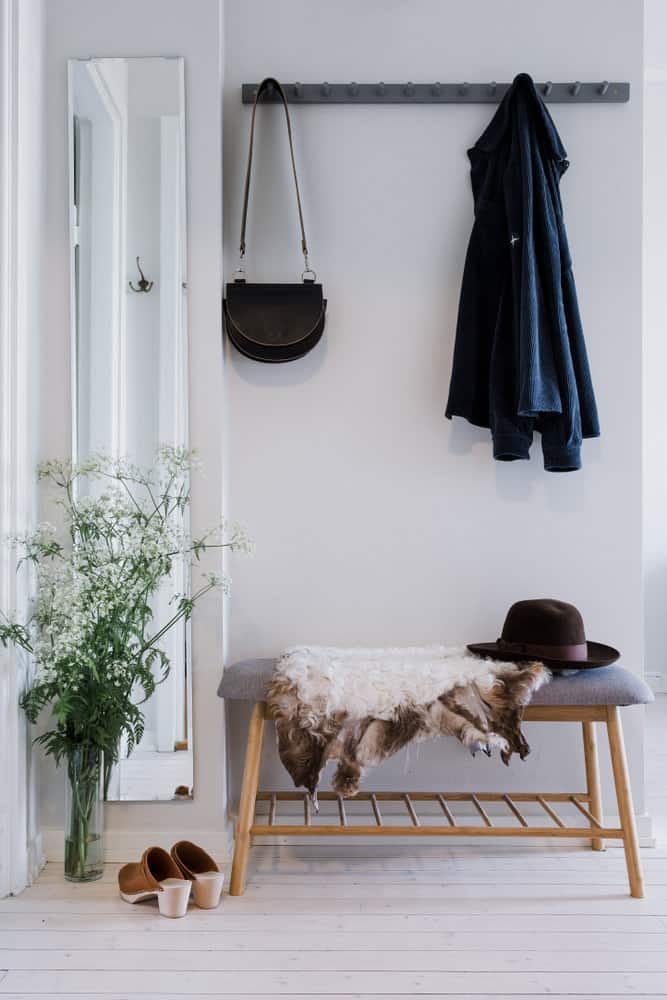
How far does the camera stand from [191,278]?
225 centimetres

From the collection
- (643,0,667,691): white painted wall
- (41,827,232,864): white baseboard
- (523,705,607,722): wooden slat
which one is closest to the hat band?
(523,705,607,722): wooden slat

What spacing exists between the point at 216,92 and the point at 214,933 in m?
2.03

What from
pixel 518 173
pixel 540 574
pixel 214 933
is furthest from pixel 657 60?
pixel 214 933

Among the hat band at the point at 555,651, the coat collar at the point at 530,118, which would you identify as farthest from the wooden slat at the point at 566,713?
the coat collar at the point at 530,118

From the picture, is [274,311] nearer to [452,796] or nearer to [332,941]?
[452,796]

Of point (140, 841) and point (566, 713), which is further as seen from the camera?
point (140, 841)

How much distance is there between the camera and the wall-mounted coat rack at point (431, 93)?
2348 millimetres

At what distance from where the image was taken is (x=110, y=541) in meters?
2.13

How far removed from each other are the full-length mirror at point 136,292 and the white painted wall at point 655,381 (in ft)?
8.94

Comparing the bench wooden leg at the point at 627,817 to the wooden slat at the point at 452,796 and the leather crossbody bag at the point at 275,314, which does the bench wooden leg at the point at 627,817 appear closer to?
the wooden slat at the point at 452,796

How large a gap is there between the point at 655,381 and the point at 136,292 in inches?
112

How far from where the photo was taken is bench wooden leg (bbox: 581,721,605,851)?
2.25m

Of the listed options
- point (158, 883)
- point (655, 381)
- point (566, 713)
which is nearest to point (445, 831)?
point (566, 713)

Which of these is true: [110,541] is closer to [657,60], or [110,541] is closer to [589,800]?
[589,800]
